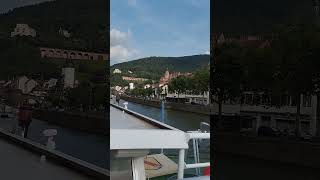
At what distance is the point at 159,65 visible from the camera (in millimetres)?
3391

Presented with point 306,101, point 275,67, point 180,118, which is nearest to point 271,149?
point 306,101

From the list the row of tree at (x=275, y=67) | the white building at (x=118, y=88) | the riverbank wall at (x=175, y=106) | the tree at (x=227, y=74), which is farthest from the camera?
the riverbank wall at (x=175, y=106)

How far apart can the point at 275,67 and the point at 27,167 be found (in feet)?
5.45

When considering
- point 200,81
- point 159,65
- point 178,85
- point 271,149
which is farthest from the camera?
point 159,65

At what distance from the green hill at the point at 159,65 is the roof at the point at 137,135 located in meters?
0.43

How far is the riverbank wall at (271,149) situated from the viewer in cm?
194

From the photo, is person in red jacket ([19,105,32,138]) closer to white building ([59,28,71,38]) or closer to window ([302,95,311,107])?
white building ([59,28,71,38])

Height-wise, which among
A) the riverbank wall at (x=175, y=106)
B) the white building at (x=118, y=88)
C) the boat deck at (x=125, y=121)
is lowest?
the boat deck at (x=125, y=121)

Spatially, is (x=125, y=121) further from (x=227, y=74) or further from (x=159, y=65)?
(x=227, y=74)

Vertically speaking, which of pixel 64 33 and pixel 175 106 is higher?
pixel 64 33

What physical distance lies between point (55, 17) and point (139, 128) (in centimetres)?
105

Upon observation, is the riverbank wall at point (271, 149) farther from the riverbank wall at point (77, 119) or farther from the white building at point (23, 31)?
the white building at point (23, 31)

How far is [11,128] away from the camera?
106 inches

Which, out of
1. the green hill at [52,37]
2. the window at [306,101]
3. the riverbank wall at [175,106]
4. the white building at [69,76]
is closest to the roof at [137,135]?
the riverbank wall at [175,106]
